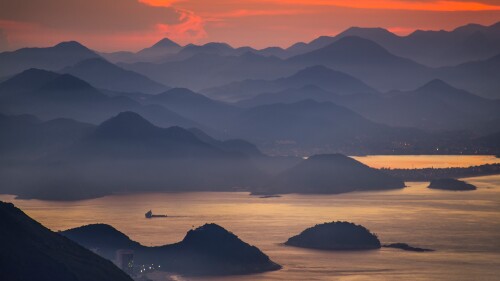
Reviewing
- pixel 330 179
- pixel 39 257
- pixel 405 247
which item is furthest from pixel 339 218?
pixel 39 257

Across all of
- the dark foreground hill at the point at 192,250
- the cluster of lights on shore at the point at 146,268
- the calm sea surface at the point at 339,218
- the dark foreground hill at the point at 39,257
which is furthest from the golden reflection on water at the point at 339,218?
→ the dark foreground hill at the point at 39,257

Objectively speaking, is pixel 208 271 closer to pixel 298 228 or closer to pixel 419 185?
pixel 298 228

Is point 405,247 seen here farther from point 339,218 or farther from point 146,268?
point 146,268

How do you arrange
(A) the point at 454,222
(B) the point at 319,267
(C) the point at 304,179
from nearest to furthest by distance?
(B) the point at 319,267 → (A) the point at 454,222 → (C) the point at 304,179

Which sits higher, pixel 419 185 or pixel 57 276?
pixel 419 185

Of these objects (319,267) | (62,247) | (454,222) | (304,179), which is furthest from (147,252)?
(304,179)

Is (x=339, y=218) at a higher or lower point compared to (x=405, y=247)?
higher

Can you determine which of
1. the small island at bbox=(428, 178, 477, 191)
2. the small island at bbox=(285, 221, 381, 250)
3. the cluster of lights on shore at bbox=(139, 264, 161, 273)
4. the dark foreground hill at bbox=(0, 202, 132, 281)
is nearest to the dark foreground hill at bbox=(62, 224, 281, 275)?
the cluster of lights on shore at bbox=(139, 264, 161, 273)
